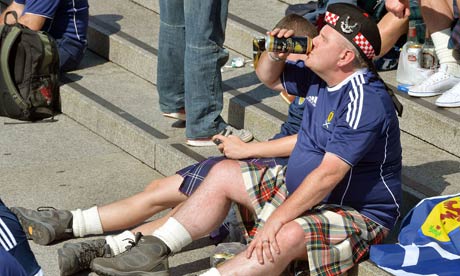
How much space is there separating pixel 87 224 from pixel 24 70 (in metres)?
2.00

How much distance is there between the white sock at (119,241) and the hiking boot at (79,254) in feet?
0.09

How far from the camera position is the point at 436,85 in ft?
Answer: 20.9

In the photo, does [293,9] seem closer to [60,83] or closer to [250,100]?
[250,100]

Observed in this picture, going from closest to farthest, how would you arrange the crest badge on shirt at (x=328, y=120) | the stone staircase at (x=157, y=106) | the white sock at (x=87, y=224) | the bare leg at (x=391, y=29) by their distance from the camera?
the crest badge on shirt at (x=328, y=120) → the white sock at (x=87, y=224) → the stone staircase at (x=157, y=106) → the bare leg at (x=391, y=29)

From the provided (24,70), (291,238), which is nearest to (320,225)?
(291,238)

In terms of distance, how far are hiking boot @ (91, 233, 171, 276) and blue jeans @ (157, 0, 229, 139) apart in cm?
139

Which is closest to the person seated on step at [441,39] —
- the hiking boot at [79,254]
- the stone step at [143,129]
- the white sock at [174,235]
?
the stone step at [143,129]

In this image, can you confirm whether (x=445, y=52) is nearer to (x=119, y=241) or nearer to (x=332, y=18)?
(x=332, y=18)

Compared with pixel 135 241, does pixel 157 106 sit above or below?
below

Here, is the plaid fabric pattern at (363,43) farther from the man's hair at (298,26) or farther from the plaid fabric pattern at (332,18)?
the man's hair at (298,26)

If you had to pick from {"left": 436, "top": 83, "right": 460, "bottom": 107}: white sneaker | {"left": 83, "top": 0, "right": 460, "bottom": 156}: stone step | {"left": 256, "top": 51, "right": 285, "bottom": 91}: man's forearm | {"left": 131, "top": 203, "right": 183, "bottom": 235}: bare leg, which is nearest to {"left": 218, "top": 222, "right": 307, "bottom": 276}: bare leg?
{"left": 131, "top": 203, "right": 183, "bottom": 235}: bare leg

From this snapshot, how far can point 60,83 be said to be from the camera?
7.59 m

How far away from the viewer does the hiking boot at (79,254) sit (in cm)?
512

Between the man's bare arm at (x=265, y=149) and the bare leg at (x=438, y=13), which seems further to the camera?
the bare leg at (x=438, y=13)
